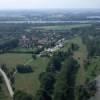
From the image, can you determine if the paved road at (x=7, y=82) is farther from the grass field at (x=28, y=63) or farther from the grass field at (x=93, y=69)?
the grass field at (x=93, y=69)

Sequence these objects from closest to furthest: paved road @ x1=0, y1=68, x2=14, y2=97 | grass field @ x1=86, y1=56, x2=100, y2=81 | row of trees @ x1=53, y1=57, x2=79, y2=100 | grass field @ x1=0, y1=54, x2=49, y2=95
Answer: row of trees @ x1=53, y1=57, x2=79, y2=100, paved road @ x1=0, y1=68, x2=14, y2=97, grass field @ x1=0, y1=54, x2=49, y2=95, grass field @ x1=86, y1=56, x2=100, y2=81

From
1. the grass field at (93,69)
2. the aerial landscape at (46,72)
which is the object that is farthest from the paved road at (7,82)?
the grass field at (93,69)

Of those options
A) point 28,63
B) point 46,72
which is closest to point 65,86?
point 46,72

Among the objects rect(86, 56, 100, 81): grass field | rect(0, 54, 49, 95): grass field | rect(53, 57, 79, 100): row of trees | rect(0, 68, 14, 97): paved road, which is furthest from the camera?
rect(86, 56, 100, 81): grass field

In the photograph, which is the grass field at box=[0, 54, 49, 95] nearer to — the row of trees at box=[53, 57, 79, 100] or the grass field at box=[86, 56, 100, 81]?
the row of trees at box=[53, 57, 79, 100]

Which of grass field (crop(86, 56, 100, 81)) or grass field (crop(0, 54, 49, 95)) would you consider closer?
grass field (crop(0, 54, 49, 95))

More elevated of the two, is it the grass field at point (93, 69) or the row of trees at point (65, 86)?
the row of trees at point (65, 86)

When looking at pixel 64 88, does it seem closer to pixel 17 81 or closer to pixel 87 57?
pixel 17 81

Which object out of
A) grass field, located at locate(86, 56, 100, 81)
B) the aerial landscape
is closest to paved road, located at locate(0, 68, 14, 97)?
the aerial landscape

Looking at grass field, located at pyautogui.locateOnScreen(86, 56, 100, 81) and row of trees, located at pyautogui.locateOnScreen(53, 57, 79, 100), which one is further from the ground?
row of trees, located at pyautogui.locateOnScreen(53, 57, 79, 100)
